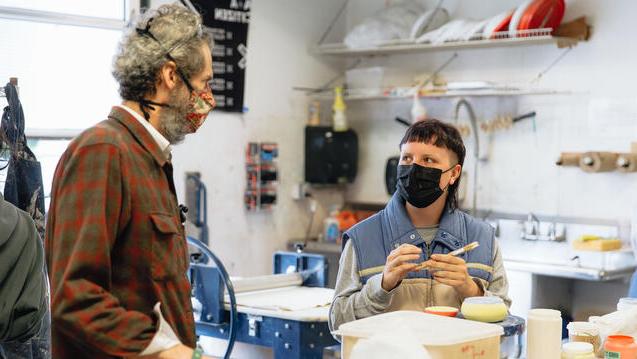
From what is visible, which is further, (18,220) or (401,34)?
(401,34)

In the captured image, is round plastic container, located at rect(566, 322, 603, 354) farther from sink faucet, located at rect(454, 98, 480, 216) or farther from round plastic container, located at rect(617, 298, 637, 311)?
sink faucet, located at rect(454, 98, 480, 216)

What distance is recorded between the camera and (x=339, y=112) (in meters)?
5.78

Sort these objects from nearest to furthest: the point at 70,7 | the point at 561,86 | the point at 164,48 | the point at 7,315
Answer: the point at 164,48, the point at 7,315, the point at 70,7, the point at 561,86

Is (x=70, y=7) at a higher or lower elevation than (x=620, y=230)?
higher

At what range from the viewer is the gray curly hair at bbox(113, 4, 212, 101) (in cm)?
182

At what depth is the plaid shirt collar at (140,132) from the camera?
5.91 ft

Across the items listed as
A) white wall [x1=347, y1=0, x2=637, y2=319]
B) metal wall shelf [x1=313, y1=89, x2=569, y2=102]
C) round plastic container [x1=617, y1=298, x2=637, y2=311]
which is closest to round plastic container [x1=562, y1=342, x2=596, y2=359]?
round plastic container [x1=617, y1=298, x2=637, y2=311]

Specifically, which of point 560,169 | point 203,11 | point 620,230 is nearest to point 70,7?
point 203,11

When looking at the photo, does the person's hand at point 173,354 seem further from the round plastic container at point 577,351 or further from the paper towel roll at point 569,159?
the paper towel roll at point 569,159

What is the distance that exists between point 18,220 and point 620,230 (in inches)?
135

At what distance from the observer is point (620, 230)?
4.78 meters

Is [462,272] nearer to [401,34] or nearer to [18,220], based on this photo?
[18,220]

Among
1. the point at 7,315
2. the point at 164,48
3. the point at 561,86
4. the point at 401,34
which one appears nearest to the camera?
the point at 164,48

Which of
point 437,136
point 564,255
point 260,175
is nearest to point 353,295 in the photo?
point 437,136
